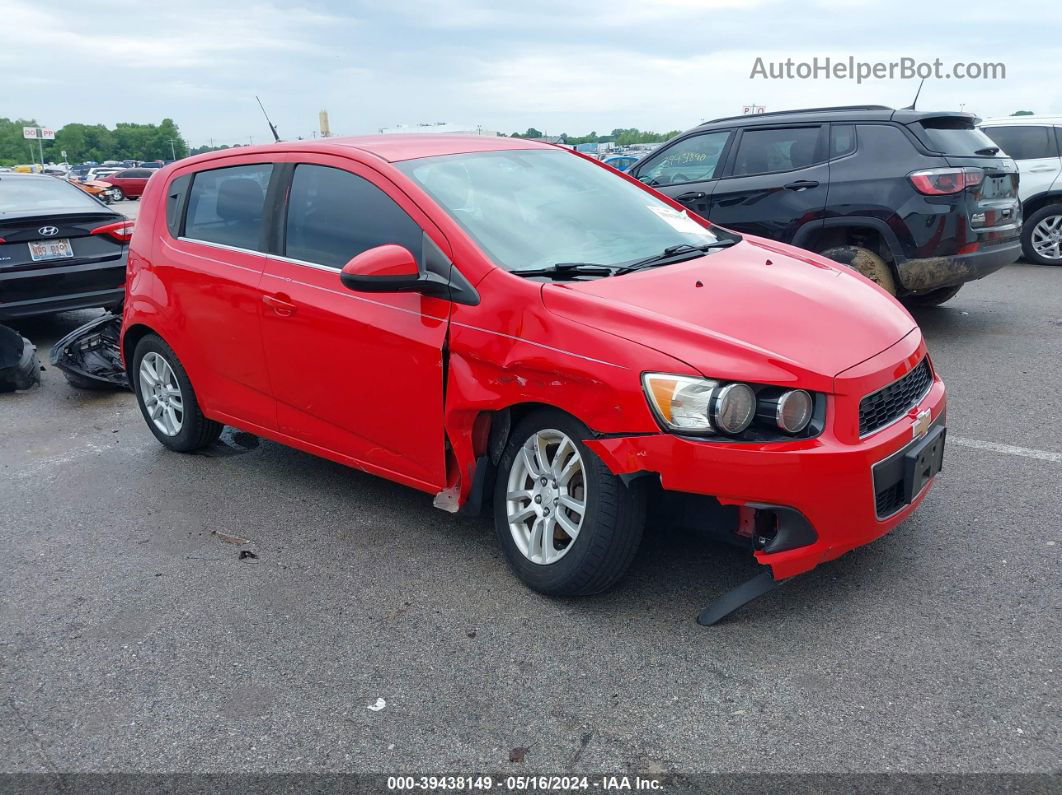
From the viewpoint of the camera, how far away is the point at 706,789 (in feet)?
8.26

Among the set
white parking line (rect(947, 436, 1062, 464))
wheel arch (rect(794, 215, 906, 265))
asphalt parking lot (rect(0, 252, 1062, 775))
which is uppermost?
wheel arch (rect(794, 215, 906, 265))

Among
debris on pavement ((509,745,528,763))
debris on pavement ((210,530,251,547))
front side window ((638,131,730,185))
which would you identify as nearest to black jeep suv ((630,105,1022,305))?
front side window ((638,131,730,185))

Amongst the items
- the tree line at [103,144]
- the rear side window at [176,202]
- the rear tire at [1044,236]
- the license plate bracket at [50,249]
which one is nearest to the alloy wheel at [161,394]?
the rear side window at [176,202]

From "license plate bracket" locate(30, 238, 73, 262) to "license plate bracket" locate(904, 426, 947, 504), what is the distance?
734 cm

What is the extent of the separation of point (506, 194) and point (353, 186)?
2.20ft

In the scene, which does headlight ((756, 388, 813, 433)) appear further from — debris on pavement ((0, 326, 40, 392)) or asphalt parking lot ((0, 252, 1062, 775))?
debris on pavement ((0, 326, 40, 392))

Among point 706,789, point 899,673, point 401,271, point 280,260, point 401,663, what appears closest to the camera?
point 706,789

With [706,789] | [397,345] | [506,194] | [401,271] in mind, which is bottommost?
[706,789]

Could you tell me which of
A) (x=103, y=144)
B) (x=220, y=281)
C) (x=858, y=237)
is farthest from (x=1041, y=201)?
(x=103, y=144)

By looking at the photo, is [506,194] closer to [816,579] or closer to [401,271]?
[401,271]

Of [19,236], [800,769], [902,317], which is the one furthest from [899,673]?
[19,236]

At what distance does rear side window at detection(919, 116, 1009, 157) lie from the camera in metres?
7.16

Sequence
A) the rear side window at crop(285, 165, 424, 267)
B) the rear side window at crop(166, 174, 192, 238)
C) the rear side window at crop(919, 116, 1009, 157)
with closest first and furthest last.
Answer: the rear side window at crop(285, 165, 424, 267) → the rear side window at crop(166, 174, 192, 238) → the rear side window at crop(919, 116, 1009, 157)

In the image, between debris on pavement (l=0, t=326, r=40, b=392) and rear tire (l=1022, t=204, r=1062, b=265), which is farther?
rear tire (l=1022, t=204, r=1062, b=265)
